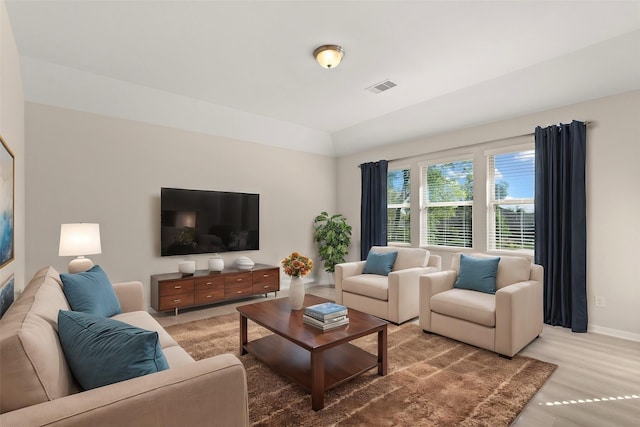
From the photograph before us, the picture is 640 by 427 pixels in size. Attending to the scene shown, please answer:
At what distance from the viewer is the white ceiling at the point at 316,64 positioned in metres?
2.56

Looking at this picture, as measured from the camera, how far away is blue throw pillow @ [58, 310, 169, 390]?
1187mm

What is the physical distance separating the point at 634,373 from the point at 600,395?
62 centimetres

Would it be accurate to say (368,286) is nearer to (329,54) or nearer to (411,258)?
(411,258)

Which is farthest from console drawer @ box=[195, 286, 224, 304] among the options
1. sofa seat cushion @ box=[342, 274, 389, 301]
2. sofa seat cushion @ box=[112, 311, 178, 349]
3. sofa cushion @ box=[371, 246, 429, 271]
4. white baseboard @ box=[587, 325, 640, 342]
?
white baseboard @ box=[587, 325, 640, 342]

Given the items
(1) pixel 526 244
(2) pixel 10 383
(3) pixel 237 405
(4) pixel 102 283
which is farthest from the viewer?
(1) pixel 526 244

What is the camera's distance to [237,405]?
1307 millimetres

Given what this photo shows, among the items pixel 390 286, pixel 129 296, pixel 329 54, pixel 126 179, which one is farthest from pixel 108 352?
pixel 126 179

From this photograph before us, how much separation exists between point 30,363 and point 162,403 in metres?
0.43

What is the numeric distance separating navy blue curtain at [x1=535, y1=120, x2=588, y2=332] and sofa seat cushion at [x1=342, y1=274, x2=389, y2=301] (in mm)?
1866

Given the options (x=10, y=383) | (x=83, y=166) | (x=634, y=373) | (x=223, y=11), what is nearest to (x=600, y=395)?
(x=634, y=373)

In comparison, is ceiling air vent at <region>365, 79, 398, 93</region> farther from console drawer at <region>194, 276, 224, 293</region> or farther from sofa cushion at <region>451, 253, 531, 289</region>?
console drawer at <region>194, 276, 224, 293</region>

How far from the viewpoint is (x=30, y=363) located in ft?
3.39

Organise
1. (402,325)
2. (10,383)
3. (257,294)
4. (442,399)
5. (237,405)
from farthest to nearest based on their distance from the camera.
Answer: (257,294)
(402,325)
(442,399)
(237,405)
(10,383)

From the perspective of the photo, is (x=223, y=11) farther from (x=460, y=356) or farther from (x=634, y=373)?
Answer: (x=634, y=373)
